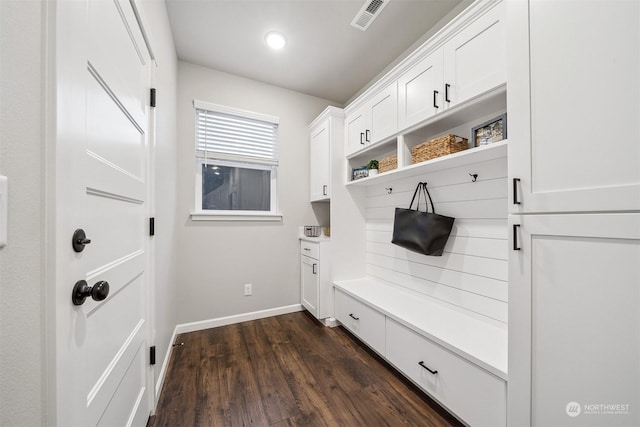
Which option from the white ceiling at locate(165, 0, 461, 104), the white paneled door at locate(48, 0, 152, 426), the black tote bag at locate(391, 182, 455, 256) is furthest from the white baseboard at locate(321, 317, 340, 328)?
the white ceiling at locate(165, 0, 461, 104)

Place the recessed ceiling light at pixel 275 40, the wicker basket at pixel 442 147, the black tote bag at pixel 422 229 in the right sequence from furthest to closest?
the recessed ceiling light at pixel 275 40 → the black tote bag at pixel 422 229 → the wicker basket at pixel 442 147

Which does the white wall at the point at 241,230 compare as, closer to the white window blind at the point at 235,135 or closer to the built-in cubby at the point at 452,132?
the white window blind at the point at 235,135

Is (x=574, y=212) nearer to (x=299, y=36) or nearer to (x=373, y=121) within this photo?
(x=373, y=121)

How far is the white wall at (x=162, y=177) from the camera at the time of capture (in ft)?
4.74

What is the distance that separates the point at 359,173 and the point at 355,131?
0.42 meters

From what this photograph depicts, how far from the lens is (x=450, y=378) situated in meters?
1.31

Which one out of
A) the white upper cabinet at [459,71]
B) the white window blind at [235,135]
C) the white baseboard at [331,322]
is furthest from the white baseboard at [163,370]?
the white upper cabinet at [459,71]

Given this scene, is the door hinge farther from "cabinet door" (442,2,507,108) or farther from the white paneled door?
"cabinet door" (442,2,507,108)

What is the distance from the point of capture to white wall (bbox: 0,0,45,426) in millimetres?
431

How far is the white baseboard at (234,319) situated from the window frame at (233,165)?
3.44 feet

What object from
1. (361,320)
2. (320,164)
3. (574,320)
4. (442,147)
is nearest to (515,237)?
(574,320)

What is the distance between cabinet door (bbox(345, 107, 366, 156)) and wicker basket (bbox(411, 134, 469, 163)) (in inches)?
27.3

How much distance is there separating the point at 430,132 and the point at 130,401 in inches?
94.6

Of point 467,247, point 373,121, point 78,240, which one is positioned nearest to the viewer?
point 78,240
